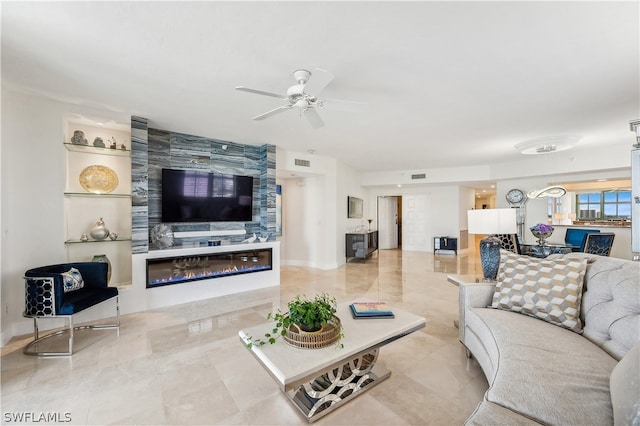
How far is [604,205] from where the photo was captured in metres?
7.30

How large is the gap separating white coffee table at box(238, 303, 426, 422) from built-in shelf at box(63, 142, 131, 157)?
10.8 ft

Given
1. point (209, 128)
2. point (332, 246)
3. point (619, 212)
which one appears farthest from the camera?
point (619, 212)

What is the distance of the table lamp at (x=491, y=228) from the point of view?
2.69 metres

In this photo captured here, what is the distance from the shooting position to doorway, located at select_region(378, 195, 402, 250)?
9.64 metres

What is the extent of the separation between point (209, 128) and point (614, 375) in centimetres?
468

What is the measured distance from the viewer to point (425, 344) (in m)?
2.63

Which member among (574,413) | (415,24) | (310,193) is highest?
(415,24)

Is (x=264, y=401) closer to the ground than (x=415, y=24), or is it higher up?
closer to the ground

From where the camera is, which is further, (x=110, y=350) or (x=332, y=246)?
(x=332, y=246)

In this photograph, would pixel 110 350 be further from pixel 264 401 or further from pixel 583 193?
pixel 583 193

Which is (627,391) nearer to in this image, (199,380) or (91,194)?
(199,380)

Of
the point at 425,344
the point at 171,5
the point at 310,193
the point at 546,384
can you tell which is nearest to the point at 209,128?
the point at 171,5

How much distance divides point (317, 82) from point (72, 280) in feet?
10.7

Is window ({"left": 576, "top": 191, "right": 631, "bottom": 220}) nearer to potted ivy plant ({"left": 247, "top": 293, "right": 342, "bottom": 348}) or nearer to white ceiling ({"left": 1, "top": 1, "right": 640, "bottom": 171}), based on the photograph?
white ceiling ({"left": 1, "top": 1, "right": 640, "bottom": 171})
